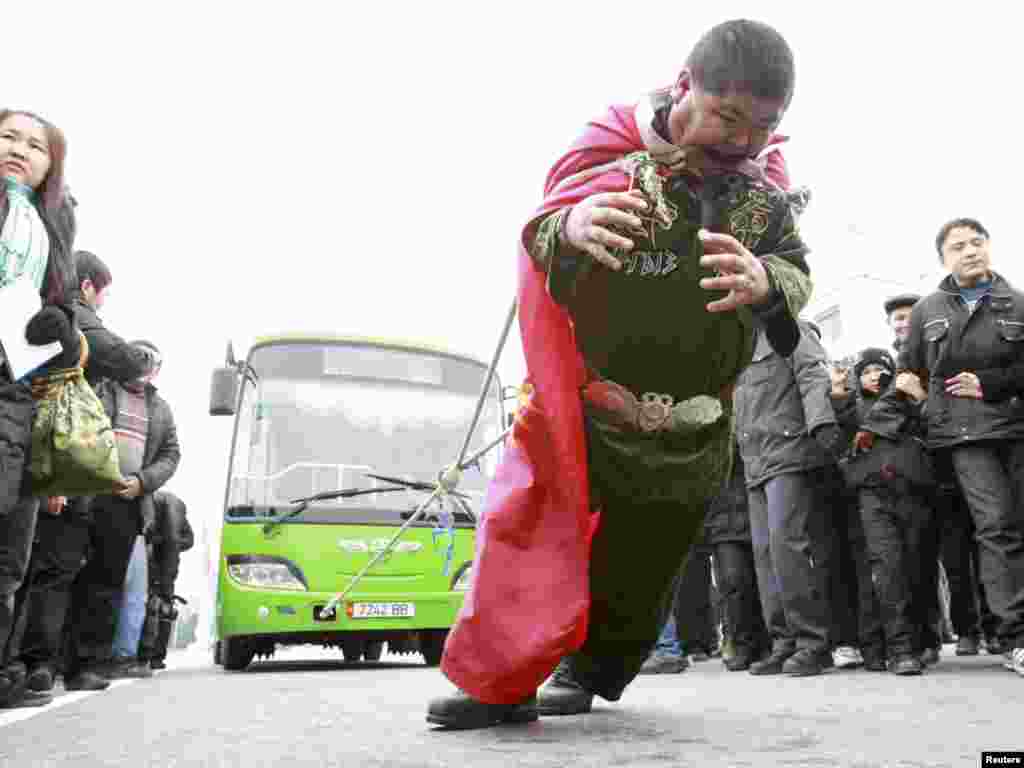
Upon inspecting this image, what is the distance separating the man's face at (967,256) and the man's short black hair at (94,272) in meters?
4.18

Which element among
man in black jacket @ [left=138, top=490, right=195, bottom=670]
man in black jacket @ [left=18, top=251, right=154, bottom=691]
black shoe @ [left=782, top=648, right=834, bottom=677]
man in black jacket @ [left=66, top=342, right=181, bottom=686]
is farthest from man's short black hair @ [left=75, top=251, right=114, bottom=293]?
black shoe @ [left=782, top=648, right=834, bottom=677]

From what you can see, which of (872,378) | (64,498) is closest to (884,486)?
(872,378)

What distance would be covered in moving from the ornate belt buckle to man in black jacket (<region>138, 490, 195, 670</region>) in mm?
6182

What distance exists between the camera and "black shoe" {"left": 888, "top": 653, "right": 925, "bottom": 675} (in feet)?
16.8

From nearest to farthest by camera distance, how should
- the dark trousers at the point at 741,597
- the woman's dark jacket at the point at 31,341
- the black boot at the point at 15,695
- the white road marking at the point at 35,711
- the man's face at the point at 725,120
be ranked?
the man's face at the point at 725,120 → the woman's dark jacket at the point at 31,341 → the white road marking at the point at 35,711 → the black boot at the point at 15,695 → the dark trousers at the point at 741,597

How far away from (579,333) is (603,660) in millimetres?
1013

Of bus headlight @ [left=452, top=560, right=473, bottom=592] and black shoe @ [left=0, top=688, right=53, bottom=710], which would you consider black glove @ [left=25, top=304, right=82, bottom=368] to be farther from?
bus headlight @ [left=452, top=560, right=473, bottom=592]

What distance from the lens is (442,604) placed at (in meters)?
8.25

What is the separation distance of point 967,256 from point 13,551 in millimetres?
4392

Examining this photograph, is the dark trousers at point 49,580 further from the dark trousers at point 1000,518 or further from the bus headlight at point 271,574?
the dark trousers at point 1000,518

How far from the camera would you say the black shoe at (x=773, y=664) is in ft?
18.3

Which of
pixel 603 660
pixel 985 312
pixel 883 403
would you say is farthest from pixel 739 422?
pixel 603 660

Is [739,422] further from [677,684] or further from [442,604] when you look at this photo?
[442,604]

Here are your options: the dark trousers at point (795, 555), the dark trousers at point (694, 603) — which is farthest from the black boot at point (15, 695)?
the dark trousers at point (694, 603)
